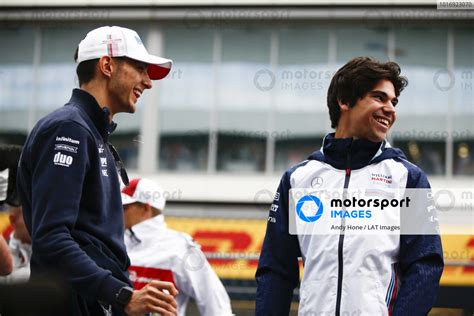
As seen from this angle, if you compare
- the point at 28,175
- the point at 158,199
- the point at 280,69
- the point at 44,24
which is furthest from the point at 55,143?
the point at 44,24

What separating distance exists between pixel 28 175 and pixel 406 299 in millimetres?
1564

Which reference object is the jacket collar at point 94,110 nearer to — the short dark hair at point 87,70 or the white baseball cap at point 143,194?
the short dark hair at point 87,70

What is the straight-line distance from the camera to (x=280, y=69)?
15.9 meters

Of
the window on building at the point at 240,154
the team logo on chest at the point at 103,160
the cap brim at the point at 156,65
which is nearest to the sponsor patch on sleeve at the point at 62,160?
the team logo on chest at the point at 103,160

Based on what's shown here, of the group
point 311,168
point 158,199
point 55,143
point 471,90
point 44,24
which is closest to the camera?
point 55,143

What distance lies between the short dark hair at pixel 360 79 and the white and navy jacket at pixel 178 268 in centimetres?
211

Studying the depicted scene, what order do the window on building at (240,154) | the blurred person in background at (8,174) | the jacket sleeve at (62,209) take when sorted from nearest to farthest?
1. the jacket sleeve at (62,209)
2. the blurred person in background at (8,174)
3. the window on building at (240,154)

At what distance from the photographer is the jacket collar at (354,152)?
3.79 meters

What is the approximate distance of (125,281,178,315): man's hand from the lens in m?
Result: 3.06

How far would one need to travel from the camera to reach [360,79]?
155 inches

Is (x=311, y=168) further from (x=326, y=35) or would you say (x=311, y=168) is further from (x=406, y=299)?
(x=326, y=35)

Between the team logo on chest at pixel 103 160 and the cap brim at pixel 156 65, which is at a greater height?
the cap brim at pixel 156 65

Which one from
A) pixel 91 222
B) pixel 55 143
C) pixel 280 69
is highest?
pixel 280 69

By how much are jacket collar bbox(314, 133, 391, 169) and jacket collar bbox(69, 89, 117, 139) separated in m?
1.03
